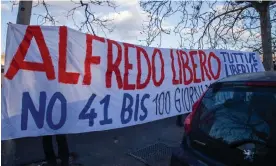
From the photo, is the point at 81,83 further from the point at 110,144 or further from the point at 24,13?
the point at 110,144

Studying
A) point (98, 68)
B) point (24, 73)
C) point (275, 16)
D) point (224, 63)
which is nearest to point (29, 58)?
point (24, 73)

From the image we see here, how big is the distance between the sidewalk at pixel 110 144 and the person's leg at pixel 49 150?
36cm

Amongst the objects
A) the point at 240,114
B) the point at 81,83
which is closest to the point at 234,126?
the point at 240,114

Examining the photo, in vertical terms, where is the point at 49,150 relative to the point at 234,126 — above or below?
below

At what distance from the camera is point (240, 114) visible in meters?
2.53

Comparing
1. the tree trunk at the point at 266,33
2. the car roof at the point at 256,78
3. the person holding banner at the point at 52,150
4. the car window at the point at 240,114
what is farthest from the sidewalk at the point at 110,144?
the tree trunk at the point at 266,33

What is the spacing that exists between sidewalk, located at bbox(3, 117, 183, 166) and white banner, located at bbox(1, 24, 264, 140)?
476mm

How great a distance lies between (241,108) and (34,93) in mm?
2423

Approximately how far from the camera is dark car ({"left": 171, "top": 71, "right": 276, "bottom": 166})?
2305mm

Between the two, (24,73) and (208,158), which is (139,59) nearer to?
(24,73)

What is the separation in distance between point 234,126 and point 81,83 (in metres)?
2.47

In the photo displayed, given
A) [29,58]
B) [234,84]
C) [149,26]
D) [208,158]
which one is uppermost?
[149,26]

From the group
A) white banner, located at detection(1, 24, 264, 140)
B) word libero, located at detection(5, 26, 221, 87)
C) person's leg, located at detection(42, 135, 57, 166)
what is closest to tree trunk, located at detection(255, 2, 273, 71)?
word libero, located at detection(5, 26, 221, 87)

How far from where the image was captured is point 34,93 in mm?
3941
